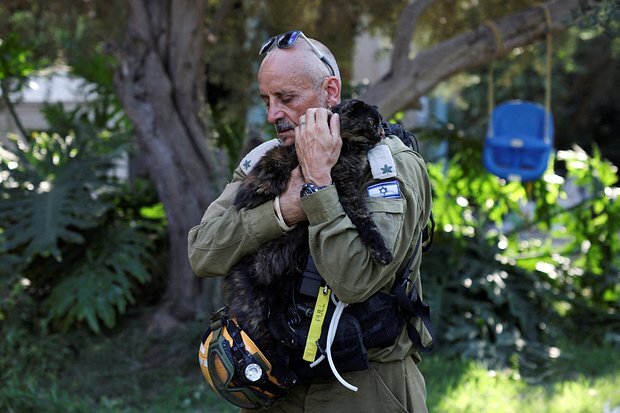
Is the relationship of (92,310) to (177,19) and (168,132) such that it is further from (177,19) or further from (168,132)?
(177,19)

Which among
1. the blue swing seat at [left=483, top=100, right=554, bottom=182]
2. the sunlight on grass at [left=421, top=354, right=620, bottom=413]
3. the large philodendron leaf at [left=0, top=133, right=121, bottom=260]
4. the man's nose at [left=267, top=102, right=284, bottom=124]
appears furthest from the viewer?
the blue swing seat at [left=483, top=100, right=554, bottom=182]

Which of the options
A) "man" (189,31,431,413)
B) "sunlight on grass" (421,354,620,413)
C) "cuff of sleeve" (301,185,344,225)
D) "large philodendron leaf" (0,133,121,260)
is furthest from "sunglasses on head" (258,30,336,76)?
"large philodendron leaf" (0,133,121,260)

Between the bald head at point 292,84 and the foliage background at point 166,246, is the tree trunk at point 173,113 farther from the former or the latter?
the bald head at point 292,84

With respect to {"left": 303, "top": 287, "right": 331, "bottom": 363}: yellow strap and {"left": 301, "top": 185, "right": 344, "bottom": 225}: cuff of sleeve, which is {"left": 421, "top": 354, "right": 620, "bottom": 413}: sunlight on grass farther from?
{"left": 301, "top": 185, "right": 344, "bottom": 225}: cuff of sleeve

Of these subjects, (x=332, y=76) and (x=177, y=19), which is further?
(x=177, y=19)

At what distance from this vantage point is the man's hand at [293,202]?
7.59 feet

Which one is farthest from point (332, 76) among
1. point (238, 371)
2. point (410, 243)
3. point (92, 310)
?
point (92, 310)

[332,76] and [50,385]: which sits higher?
[332,76]

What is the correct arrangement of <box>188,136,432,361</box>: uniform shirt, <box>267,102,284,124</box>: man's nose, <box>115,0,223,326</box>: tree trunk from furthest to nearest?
<box>115,0,223,326</box>: tree trunk
<box>267,102,284,124</box>: man's nose
<box>188,136,432,361</box>: uniform shirt

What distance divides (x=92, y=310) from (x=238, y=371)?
12.4 ft

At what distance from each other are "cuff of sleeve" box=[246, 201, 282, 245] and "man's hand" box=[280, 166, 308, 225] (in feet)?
0.11

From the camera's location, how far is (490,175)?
7.40m

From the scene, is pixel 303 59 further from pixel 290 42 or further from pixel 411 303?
pixel 411 303

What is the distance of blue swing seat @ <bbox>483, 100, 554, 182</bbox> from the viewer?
6758 mm
